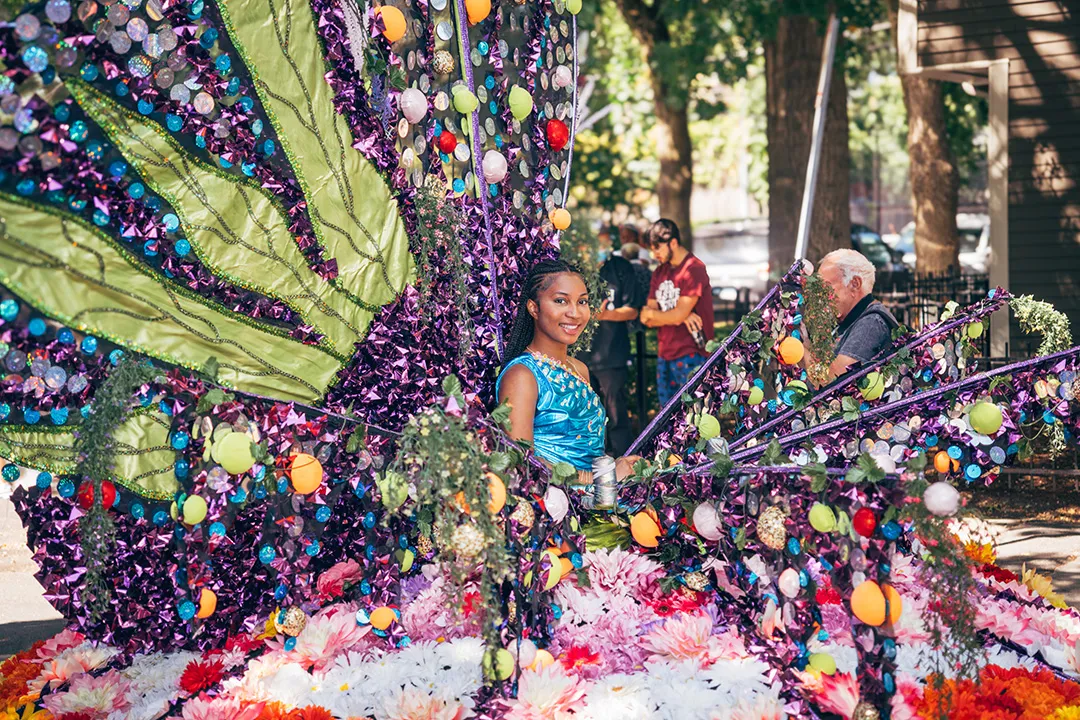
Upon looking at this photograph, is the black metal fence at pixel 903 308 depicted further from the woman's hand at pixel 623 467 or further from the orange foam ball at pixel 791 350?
the woman's hand at pixel 623 467

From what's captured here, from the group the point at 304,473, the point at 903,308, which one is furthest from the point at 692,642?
the point at 903,308

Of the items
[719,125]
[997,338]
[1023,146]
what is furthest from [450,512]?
[719,125]

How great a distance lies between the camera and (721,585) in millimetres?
3592

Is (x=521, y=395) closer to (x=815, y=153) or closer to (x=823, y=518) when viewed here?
(x=823, y=518)

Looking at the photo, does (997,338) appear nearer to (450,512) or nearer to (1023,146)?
(1023,146)

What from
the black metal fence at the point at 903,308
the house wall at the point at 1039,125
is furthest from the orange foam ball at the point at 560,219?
the house wall at the point at 1039,125

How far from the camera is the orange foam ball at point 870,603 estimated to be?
9.96 feet

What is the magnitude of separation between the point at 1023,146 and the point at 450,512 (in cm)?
951

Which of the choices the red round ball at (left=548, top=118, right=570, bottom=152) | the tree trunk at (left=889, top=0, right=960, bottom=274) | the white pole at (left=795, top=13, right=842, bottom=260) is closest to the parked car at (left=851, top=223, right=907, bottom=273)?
the tree trunk at (left=889, top=0, right=960, bottom=274)

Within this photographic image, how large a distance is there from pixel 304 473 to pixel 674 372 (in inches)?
206

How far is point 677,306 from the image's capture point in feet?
26.0

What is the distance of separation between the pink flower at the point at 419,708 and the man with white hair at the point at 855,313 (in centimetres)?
258

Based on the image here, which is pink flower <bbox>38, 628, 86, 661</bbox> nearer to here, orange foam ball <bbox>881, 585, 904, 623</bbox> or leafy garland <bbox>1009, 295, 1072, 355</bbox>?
orange foam ball <bbox>881, 585, 904, 623</bbox>

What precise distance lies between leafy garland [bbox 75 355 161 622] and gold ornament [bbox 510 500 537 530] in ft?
3.46
